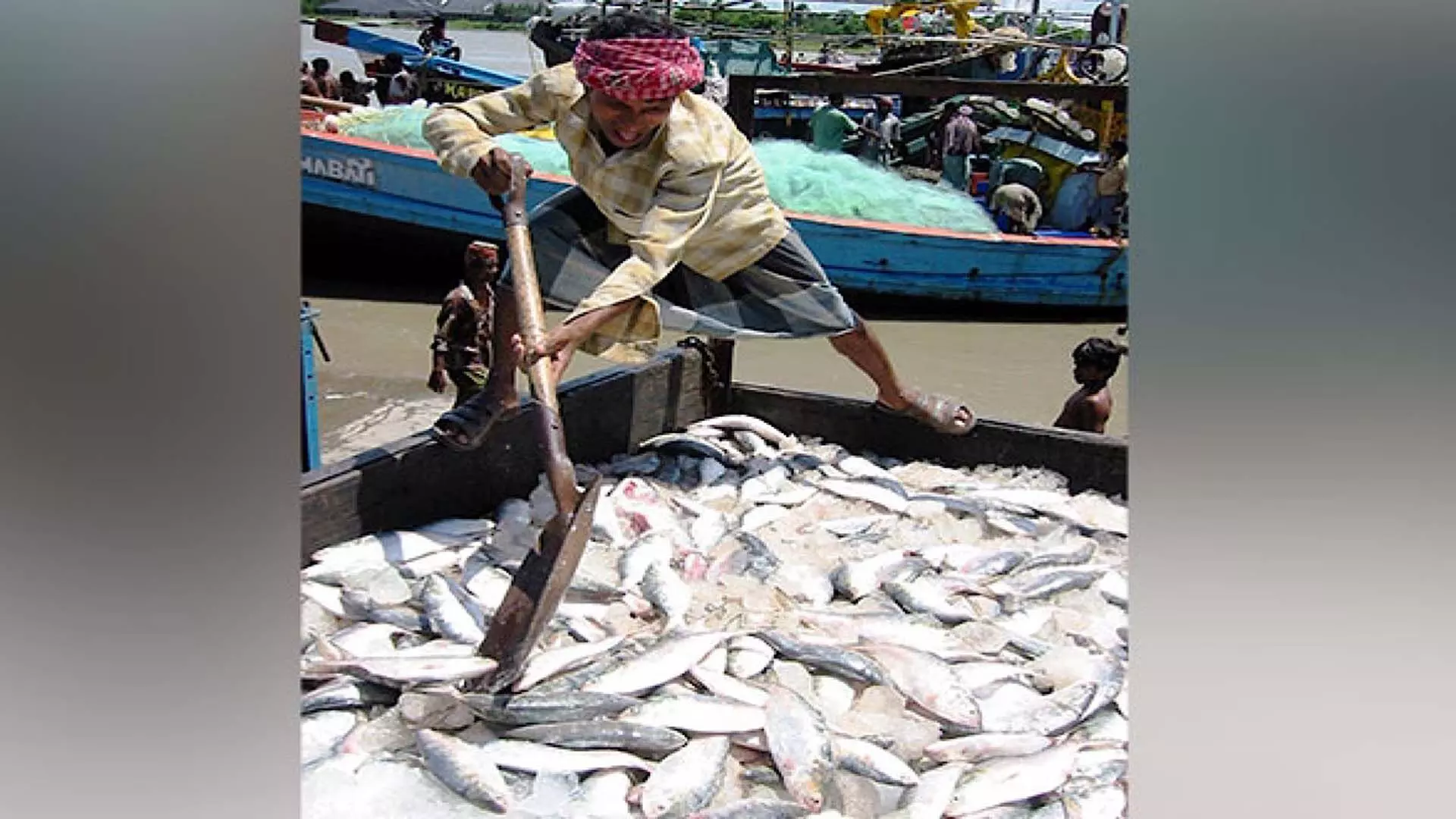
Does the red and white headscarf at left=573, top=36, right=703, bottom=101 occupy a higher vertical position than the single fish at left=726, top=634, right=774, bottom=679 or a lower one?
higher

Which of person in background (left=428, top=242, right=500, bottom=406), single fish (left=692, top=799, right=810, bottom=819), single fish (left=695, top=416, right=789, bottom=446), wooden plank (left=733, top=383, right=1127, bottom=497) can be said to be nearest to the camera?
single fish (left=692, top=799, right=810, bottom=819)

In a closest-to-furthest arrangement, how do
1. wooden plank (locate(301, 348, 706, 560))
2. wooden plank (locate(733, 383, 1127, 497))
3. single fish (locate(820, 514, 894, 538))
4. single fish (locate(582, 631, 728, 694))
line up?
single fish (locate(582, 631, 728, 694)) → wooden plank (locate(301, 348, 706, 560)) → single fish (locate(820, 514, 894, 538)) → wooden plank (locate(733, 383, 1127, 497))

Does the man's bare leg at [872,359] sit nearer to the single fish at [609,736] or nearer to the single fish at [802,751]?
the single fish at [802,751]

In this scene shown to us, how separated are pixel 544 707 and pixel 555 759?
0.62 ft

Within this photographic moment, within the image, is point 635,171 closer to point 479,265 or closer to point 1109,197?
point 479,265

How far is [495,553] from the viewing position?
14.7 feet

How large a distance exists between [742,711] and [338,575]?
151 cm

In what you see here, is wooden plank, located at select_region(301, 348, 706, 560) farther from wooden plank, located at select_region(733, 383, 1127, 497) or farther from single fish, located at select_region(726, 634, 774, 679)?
single fish, located at select_region(726, 634, 774, 679)

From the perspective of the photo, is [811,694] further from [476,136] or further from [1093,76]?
[1093,76]

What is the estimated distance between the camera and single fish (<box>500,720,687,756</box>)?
123 inches

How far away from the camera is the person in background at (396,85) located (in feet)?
55.0

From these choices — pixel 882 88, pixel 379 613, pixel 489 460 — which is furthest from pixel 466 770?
pixel 882 88

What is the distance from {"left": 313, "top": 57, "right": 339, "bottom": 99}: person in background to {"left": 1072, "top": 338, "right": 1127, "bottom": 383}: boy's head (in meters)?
12.4

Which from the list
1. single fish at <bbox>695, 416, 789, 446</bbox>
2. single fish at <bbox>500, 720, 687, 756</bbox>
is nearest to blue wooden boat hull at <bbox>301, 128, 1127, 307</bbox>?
single fish at <bbox>695, 416, 789, 446</bbox>
